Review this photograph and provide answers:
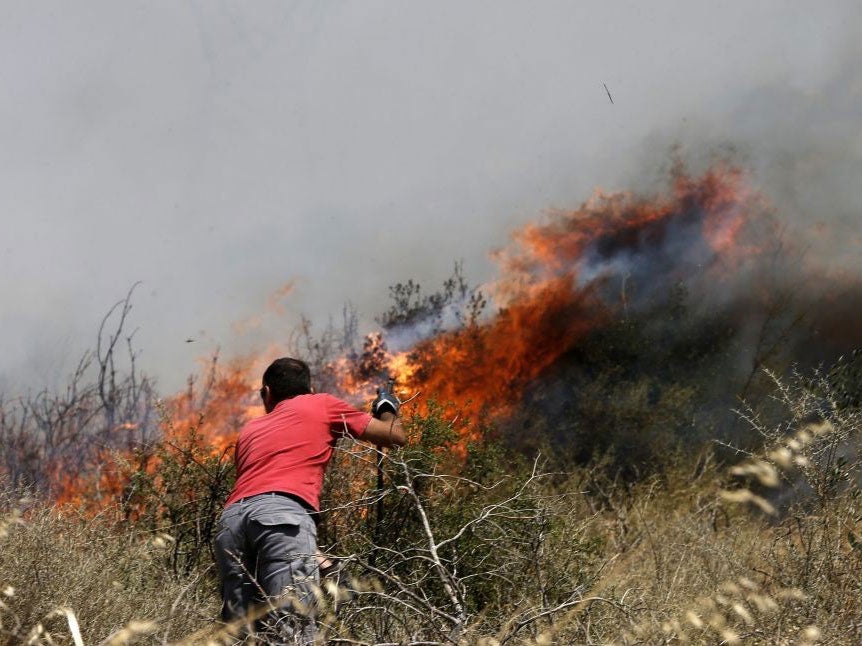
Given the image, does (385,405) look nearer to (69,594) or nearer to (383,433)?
(383,433)

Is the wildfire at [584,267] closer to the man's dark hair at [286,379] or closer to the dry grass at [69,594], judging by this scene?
the man's dark hair at [286,379]

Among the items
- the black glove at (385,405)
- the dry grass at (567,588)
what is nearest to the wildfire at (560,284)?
the dry grass at (567,588)

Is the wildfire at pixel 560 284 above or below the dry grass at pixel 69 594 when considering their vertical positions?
above

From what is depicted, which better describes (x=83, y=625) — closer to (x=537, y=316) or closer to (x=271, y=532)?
(x=271, y=532)

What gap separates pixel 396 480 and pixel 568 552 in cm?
109

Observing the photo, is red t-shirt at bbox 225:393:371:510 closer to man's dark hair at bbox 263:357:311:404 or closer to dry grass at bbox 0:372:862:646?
man's dark hair at bbox 263:357:311:404

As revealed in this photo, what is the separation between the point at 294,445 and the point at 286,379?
0.50m

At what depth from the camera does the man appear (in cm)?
418

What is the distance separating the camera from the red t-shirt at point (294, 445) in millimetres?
4426

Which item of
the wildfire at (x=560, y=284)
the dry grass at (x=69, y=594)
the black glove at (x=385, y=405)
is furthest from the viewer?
the wildfire at (x=560, y=284)

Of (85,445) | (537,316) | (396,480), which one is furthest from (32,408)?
(396,480)

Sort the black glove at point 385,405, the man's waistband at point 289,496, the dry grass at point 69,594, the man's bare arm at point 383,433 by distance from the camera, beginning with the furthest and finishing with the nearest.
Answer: the black glove at point 385,405
the man's bare arm at point 383,433
the man's waistband at point 289,496
the dry grass at point 69,594

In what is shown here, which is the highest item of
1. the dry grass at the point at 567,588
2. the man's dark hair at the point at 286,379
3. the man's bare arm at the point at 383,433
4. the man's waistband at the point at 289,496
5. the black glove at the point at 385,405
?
the man's dark hair at the point at 286,379

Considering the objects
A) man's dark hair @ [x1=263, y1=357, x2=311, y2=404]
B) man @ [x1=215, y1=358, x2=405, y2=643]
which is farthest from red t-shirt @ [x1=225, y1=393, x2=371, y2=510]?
man's dark hair @ [x1=263, y1=357, x2=311, y2=404]
